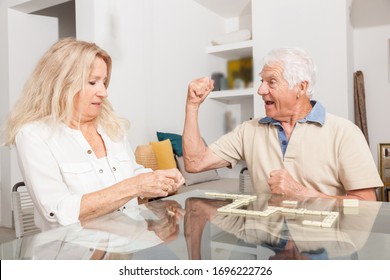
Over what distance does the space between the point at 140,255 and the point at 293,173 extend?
0.98 m

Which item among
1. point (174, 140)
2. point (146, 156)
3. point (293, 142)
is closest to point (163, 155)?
point (146, 156)

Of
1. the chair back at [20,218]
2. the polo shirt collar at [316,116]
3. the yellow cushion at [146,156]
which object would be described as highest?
the polo shirt collar at [316,116]

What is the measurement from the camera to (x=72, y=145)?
52.6 inches

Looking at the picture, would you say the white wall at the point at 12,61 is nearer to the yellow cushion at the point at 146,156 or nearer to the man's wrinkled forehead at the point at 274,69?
the yellow cushion at the point at 146,156

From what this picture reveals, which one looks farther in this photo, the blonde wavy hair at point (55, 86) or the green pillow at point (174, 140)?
the green pillow at point (174, 140)

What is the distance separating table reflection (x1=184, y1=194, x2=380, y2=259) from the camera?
27.7 inches

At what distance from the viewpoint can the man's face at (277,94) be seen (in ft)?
5.24

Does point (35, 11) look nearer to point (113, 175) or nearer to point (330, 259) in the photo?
point (113, 175)

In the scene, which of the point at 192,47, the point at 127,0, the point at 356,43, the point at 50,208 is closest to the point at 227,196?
the point at 50,208

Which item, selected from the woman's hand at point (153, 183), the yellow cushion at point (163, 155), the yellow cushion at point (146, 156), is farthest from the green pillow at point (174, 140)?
the woman's hand at point (153, 183)

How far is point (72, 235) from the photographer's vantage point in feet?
2.72

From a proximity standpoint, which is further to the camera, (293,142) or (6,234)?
(6,234)

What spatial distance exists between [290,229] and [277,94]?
0.87 meters

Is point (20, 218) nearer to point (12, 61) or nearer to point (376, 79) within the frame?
point (12, 61)
